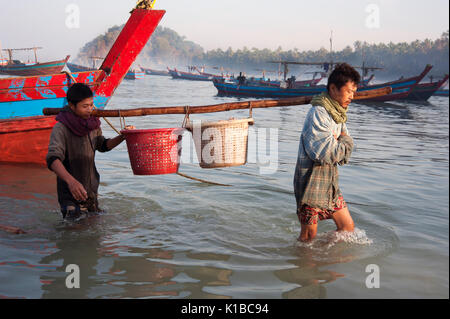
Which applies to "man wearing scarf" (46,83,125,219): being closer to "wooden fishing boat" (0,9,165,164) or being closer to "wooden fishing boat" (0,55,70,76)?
"wooden fishing boat" (0,9,165,164)

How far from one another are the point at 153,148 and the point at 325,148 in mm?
1396

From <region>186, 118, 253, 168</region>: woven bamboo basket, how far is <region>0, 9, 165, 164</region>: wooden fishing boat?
3528 mm

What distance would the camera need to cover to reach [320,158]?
3.06 meters

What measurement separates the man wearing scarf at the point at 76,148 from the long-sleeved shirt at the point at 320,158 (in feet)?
5.19

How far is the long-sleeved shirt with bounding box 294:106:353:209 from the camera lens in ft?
9.96

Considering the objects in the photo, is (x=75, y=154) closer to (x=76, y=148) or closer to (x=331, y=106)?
(x=76, y=148)

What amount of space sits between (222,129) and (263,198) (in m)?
2.50

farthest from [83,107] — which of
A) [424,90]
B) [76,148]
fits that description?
[424,90]

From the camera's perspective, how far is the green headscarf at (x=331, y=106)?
3070mm

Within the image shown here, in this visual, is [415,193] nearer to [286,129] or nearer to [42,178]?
[42,178]

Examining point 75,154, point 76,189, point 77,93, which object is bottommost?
point 76,189

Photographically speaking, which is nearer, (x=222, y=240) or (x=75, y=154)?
(x=75, y=154)

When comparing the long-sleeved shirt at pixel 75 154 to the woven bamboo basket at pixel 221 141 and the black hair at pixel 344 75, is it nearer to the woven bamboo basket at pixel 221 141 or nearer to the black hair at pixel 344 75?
the woven bamboo basket at pixel 221 141

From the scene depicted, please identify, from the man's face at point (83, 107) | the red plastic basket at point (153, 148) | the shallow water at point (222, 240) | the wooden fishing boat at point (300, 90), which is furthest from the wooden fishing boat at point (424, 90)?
the man's face at point (83, 107)
